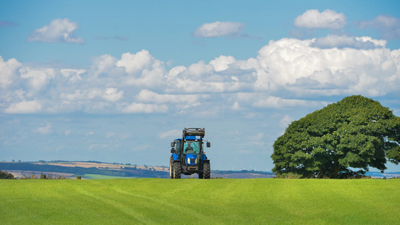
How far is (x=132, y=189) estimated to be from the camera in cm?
3231

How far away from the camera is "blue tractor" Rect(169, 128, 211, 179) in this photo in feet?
147

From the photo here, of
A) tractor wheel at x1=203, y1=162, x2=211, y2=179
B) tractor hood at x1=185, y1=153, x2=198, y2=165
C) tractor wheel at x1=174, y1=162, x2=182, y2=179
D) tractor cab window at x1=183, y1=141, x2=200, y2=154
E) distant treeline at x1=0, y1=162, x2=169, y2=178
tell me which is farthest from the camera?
distant treeline at x1=0, y1=162, x2=169, y2=178

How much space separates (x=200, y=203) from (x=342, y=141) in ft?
106

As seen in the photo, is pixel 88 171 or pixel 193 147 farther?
pixel 88 171

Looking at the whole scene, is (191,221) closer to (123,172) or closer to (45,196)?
(45,196)

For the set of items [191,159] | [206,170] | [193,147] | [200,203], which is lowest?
[200,203]

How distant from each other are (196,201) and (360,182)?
1424 cm

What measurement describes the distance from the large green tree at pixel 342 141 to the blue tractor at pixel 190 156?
1452 centimetres

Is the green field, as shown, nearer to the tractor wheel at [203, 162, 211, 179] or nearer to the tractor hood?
the tractor wheel at [203, 162, 211, 179]

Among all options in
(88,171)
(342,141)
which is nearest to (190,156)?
(342,141)

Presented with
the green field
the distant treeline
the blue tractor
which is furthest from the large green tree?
the distant treeline

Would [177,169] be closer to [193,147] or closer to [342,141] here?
[193,147]

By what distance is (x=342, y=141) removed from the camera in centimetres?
5478

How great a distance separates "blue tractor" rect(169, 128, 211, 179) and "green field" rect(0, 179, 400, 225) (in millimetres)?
9074
